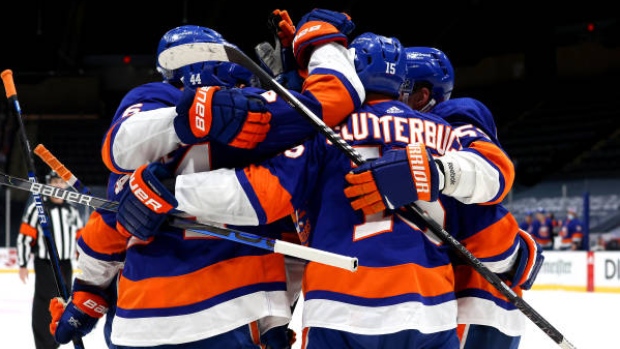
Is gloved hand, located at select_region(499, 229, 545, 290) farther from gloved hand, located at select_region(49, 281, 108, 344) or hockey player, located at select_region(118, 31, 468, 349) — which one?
gloved hand, located at select_region(49, 281, 108, 344)

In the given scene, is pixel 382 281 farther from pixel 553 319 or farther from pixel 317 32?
A: pixel 553 319

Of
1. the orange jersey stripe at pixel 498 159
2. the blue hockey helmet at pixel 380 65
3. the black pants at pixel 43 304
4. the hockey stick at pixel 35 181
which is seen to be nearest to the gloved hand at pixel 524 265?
the orange jersey stripe at pixel 498 159

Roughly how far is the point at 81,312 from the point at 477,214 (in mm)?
891

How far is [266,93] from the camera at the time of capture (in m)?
1.41

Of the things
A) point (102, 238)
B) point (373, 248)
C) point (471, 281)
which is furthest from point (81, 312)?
point (471, 281)

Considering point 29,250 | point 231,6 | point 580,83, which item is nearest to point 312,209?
point 29,250

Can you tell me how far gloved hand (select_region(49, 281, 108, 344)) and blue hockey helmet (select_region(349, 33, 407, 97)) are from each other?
782mm

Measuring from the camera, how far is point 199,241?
1.44 m

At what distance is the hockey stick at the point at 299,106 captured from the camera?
4.43ft

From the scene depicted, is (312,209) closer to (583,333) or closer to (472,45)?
(583,333)

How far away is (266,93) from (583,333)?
354 centimetres

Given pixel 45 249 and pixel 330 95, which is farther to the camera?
pixel 45 249

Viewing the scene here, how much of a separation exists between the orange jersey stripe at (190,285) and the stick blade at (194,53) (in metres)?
0.38

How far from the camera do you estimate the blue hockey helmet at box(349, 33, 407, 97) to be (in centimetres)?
145
